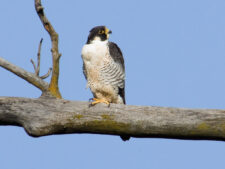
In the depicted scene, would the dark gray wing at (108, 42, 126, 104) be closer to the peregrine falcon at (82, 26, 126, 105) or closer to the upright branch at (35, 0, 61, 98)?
the peregrine falcon at (82, 26, 126, 105)

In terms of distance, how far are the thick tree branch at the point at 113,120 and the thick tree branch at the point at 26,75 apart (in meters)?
0.33

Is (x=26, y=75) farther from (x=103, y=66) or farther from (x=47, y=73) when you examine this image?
(x=103, y=66)

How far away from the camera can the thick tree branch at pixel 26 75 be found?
4328mm

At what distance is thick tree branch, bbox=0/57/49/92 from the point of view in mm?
4328

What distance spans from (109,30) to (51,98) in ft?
6.02

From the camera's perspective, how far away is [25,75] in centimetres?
436

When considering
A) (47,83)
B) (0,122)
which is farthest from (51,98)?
(0,122)

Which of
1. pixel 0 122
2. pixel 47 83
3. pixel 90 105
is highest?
pixel 47 83

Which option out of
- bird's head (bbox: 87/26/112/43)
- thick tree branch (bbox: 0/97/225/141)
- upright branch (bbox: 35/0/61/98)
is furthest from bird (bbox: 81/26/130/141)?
thick tree branch (bbox: 0/97/225/141)

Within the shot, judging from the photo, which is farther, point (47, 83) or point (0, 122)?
point (47, 83)

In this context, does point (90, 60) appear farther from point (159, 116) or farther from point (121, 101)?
point (159, 116)

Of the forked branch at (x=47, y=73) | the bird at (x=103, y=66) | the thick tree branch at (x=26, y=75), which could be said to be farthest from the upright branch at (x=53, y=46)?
the bird at (x=103, y=66)

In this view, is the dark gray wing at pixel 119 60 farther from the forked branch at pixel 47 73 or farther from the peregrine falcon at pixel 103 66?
the forked branch at pixel 47 73

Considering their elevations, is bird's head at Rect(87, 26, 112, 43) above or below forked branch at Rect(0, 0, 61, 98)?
above
